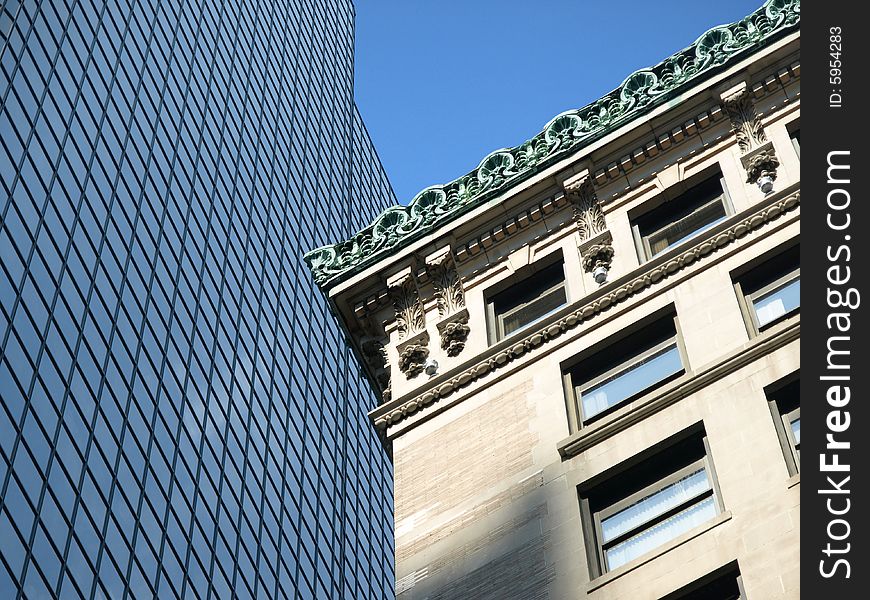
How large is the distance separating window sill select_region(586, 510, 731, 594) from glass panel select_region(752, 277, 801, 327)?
513 centimetres

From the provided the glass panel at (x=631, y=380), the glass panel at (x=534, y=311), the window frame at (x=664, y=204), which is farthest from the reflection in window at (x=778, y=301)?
the glass panel at (x=534, y=311)

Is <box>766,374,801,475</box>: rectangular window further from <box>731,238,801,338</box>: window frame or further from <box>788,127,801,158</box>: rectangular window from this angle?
<box>788,127,801,158</box>: rectangular window

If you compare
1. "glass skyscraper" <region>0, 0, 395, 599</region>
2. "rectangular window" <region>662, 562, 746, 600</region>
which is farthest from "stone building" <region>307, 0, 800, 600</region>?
"glass skyscraper" <region>0, 0, 395, 599</region>

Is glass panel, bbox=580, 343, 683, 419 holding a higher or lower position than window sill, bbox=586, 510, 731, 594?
higher

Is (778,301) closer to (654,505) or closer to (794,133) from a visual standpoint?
(654,505)

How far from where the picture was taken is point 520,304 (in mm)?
31984

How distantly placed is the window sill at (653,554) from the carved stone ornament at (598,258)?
28.4 ft

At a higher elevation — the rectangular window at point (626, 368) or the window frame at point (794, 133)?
the window frame at point (794, 133)

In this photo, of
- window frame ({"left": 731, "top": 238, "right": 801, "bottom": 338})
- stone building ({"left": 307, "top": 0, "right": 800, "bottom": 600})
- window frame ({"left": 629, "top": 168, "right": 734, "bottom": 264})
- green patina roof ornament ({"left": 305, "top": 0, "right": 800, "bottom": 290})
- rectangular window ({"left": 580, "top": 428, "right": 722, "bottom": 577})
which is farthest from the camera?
green patina roof ornament ({"left": 305, "top": 0, "right": 800, "bottom": 290})

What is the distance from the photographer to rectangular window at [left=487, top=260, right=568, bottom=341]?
103ft

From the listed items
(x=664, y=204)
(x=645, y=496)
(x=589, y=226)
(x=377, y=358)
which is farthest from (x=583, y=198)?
(x=645, y=496)

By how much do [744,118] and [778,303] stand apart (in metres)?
6.06

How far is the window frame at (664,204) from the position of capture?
3078cm

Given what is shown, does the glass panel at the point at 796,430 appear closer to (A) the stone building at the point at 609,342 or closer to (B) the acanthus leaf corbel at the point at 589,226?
(A) the stone building at the point at 609,342
